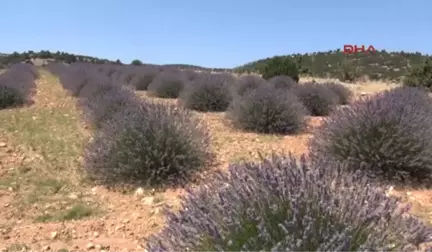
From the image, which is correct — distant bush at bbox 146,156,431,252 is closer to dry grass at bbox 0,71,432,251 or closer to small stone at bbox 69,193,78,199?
dry grass at bbox 0,71,432,251

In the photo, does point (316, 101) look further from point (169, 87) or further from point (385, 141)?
point (385, 141)

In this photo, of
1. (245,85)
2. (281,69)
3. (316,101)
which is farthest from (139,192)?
(281,69)

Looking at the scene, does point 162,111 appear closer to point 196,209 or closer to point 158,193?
point 158,193

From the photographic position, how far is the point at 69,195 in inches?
220

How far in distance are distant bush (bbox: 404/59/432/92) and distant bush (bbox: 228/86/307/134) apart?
1182 centimetres

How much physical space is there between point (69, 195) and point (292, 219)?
3794 millimetres

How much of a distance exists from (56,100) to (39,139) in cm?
724

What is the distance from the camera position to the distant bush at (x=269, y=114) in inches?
350

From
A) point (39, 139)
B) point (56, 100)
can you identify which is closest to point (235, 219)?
point (39, 139)

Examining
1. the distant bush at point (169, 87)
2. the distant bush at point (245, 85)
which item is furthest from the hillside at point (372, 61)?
the distant bush at point (245, 85)

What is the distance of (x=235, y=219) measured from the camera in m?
2.47

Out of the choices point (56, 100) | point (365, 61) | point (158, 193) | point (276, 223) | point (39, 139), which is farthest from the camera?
point (365, 61)

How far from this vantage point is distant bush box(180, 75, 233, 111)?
12.1 metres

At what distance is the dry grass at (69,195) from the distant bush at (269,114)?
0.98ft
